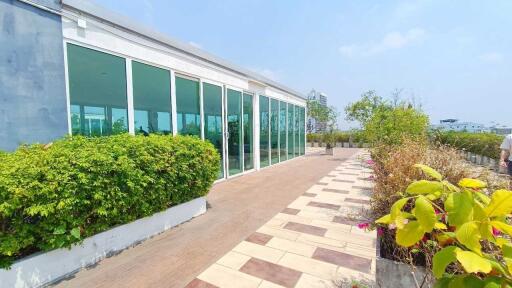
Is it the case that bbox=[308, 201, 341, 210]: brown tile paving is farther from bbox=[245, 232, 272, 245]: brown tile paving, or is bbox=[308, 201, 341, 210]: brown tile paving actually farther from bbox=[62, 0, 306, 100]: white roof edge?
bbox=[62, 0, 306, 100]: white roof edge

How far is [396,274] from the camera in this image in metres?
1.88

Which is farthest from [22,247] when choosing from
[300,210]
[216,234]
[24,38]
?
[300,210]

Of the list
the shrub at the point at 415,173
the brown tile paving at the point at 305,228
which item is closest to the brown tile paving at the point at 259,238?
the brown tile paving at the point at 305,228

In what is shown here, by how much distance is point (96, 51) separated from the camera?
4191mm

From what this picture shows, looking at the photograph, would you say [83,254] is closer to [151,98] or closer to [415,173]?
[151,98]

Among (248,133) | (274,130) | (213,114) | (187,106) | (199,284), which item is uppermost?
(187,106)

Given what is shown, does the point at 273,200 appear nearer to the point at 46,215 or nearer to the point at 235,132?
the point at 235,132

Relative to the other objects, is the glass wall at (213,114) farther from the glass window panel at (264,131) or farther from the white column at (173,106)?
the glass window panel at (264,131)

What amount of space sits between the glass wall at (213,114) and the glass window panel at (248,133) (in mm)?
1487

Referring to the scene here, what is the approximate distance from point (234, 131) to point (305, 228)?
4.77 m

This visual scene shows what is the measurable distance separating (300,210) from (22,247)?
4060mm

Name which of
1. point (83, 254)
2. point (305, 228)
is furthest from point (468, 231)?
point (83, 254)

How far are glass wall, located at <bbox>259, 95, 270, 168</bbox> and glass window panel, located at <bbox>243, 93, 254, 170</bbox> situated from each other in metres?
0.73

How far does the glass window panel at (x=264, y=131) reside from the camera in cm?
980
